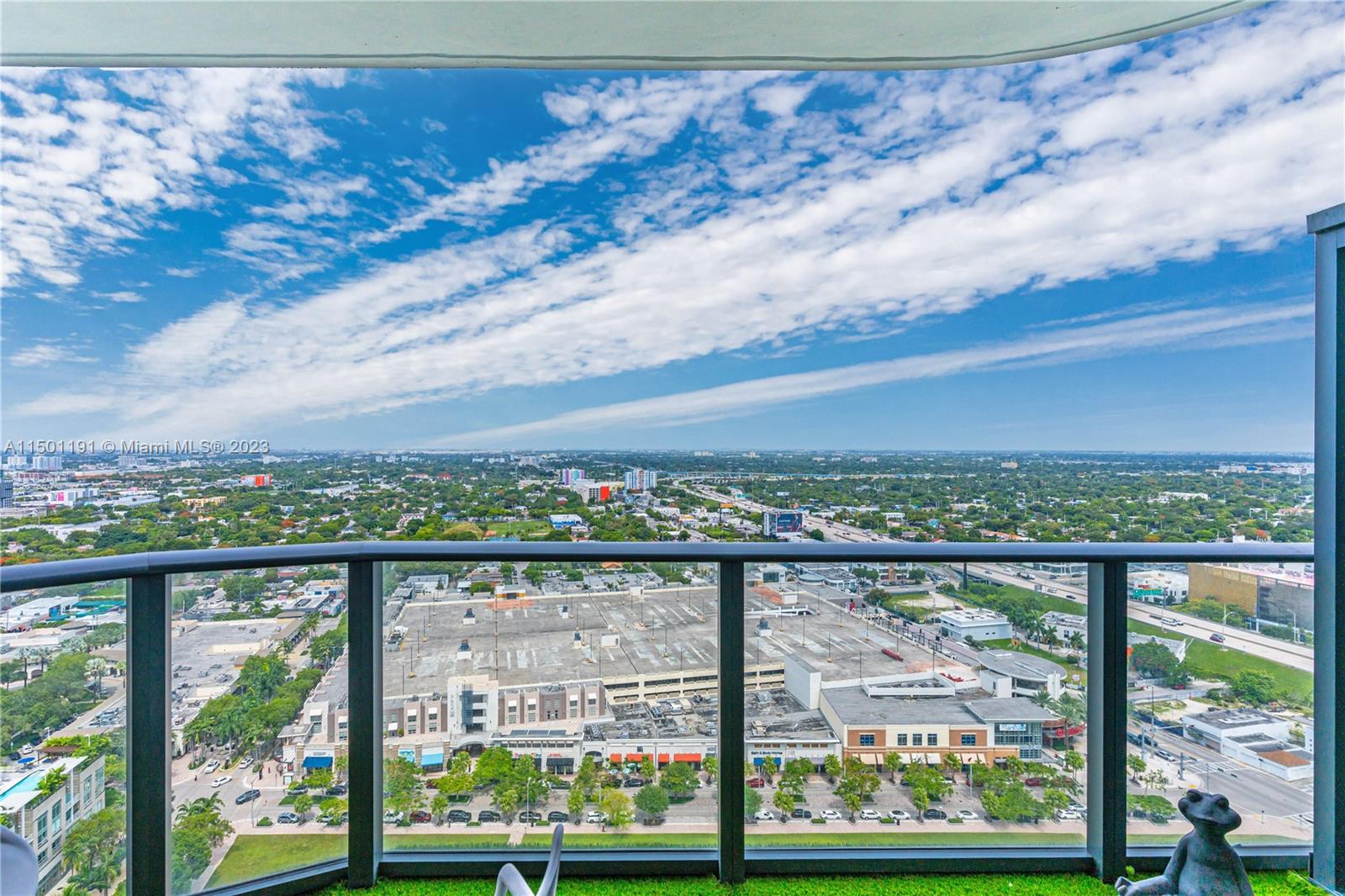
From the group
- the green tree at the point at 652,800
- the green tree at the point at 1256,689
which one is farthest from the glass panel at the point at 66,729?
the green tree at the point at 1256,689

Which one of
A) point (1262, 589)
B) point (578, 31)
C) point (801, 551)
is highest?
point (578, 31)

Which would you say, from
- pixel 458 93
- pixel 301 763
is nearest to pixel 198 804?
pixel 301 763

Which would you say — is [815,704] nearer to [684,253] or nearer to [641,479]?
[641,479]

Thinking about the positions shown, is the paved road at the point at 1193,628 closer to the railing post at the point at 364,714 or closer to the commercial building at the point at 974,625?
the commercial building at the point at 974,625

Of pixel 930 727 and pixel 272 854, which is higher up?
pixel 930 727

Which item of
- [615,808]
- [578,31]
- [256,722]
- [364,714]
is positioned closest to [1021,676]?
[615,808]

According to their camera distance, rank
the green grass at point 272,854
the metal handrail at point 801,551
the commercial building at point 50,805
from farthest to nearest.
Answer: the metal handrail at point 801,551
the green grass at point 272,854
the commercial building at point 50,805

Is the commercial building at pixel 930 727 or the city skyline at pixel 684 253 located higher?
the city skyline at pixel 684 253
